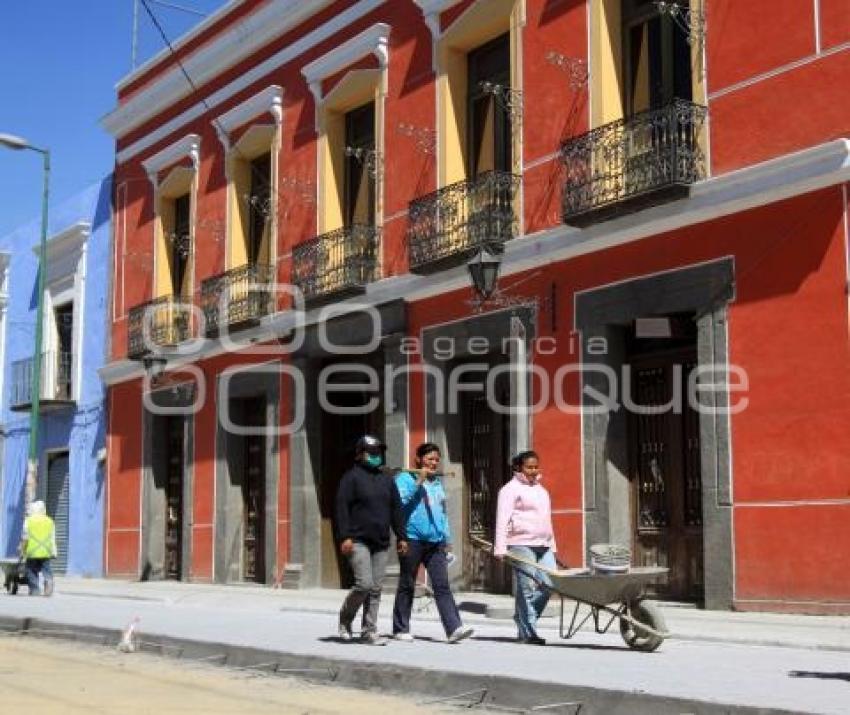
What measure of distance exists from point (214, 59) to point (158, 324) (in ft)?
16.0

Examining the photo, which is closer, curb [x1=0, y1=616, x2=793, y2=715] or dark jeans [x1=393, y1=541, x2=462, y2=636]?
curb [x1=0, y1=616, x2=793, y2=715]

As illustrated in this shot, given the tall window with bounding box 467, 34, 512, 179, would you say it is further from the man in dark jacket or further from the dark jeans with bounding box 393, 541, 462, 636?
the dark jeans with bounding box 393, 541, 462, 636

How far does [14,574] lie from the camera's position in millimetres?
20219

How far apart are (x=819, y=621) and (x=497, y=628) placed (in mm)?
3020

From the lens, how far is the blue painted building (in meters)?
25.8

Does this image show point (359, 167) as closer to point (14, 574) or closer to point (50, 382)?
point (14, 574)

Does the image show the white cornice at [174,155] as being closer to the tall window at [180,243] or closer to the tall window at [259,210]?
the tall window at [180,243]

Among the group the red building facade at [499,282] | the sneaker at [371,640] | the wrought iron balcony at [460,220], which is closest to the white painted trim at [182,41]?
the red building facade at [499,282]

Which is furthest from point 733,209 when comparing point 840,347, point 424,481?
point 424,481

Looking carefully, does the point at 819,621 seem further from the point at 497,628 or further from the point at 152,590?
the point at 152,590

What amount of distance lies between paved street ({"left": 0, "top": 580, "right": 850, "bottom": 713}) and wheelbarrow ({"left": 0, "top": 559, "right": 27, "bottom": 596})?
16.2 feet

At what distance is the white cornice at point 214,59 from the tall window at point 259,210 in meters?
1.88

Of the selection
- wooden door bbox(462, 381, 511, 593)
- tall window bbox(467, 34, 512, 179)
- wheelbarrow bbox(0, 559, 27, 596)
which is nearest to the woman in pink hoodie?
wooden door bbox(462, 381, 511, 593)

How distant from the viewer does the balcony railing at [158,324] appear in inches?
904
